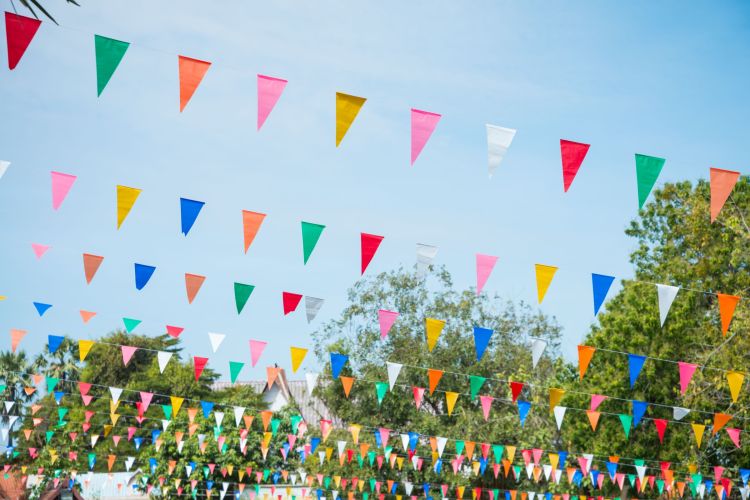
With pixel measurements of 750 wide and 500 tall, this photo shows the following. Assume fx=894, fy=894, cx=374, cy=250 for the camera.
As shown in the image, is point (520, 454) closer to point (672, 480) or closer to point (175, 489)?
point (672, 480)

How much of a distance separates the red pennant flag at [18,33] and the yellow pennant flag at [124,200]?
2771 mm

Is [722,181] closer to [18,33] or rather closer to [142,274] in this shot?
[18,33]

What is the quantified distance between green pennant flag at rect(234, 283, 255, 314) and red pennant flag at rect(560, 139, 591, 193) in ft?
16.6

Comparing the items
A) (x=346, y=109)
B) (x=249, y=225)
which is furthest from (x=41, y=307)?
(x=346, y=109)

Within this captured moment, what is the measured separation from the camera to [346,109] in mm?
7508

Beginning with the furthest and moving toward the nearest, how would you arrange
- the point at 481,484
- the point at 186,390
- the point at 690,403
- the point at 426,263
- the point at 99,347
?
the point at 99,347 < the point at 186,390 < the point at 481,484 < the point at 690,403 < the point at 426,263

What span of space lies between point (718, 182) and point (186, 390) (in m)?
33.7

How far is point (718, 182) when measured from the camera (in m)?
8.09

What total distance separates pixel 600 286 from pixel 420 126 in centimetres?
383

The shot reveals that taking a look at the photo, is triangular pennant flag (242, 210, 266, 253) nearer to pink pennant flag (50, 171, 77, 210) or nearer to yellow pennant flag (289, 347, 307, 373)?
pink pennant flag (50, 171, 77, 210)

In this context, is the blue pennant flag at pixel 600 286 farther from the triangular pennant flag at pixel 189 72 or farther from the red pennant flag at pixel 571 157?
the triangular pennant flag at pixel 189 72

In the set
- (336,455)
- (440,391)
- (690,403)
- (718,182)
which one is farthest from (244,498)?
(718,182)

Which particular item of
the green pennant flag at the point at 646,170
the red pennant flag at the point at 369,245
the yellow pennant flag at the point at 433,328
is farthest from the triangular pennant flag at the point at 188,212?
the green pennant flag at the point at 646,170

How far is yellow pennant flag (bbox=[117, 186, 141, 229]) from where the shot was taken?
941cm
